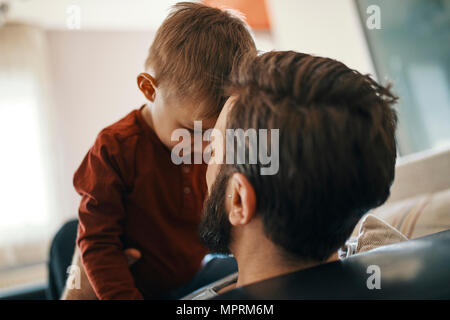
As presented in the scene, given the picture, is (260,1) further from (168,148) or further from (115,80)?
(168,148)

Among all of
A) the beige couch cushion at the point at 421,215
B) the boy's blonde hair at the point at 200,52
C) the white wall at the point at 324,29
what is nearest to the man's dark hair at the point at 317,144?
the boy's blonde hair at the point at 200,52

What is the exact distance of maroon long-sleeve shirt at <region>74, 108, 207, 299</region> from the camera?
33.3 inches

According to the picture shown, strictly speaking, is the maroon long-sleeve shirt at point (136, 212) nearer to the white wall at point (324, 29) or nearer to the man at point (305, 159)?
the man at point (305, 159)

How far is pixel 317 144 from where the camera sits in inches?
18.0

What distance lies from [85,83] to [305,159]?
3404mm

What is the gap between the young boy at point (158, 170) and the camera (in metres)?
0.81

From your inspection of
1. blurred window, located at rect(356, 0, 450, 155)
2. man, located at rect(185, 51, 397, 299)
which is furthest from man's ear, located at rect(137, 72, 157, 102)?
blurred window, located at rect(356, 0, 450, 155)

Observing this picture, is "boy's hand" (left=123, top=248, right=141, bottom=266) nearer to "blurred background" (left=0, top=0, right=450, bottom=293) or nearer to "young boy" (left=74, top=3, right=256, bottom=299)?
"young boy" (left=74, top=3, right=256, bottom=299)

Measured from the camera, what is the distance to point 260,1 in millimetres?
3404

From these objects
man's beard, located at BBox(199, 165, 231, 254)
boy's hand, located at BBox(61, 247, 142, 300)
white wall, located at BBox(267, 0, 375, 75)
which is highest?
white wall, located at BBox(267, 0, 375, 75)

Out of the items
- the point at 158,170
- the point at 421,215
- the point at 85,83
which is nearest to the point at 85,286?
the point at 158,170

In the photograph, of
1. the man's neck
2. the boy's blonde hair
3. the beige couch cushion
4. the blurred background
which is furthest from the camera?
the blurred background

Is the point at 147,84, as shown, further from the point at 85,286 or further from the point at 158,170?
the point at 85,286

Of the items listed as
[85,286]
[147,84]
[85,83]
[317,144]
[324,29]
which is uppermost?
[324,29]
